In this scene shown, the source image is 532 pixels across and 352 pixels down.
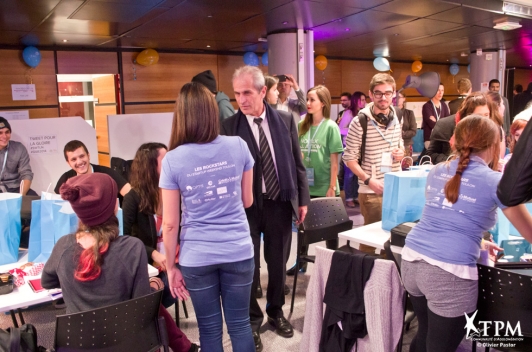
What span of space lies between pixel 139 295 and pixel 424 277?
112cm

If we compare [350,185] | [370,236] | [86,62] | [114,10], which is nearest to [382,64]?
[350,185]

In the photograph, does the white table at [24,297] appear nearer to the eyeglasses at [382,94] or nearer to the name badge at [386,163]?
the name badge at [386,163]

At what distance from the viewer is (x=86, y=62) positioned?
7.08 metres

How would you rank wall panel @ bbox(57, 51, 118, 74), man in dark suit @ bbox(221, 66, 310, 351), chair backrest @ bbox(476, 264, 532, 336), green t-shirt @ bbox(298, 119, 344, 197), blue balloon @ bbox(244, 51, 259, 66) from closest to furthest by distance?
chair backrest @ bbox(476, 264, 532, 336), man in dark suit @ bbox(221, 66, 310, 351), green t-shirt @ bbox(298, 119, 344, 197), wall panel @ bbox(57, 51, 118, 74), blue balloon @ bbox(244, 51, 259, 66)

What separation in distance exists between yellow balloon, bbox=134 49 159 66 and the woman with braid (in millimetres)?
6341

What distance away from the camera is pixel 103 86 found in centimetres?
774

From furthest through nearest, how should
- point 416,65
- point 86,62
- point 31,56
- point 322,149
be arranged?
point 416,65 → point 86,62 → point 31,56 → point 322,149

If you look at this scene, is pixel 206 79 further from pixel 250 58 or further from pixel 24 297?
pixel 250 58

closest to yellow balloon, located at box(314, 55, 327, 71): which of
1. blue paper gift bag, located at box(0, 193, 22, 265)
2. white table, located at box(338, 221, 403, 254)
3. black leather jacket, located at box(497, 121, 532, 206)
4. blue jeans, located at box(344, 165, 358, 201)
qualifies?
blue jeans, located at box(344, 165, 358, 201)

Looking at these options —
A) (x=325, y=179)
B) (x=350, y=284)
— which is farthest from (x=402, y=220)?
(x=325, y=179)

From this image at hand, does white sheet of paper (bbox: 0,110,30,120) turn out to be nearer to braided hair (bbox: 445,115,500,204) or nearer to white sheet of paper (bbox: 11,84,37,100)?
white sheet of paper (bbox: 11,84,37,100)

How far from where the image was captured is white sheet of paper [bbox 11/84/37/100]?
21.5 feet

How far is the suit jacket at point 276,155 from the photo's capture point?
7.84 feet

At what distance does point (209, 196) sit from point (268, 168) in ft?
2.40
